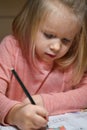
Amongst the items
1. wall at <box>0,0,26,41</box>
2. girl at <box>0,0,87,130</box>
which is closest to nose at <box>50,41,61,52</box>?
girl at <box>0,0,87,130</box>

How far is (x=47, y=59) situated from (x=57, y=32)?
11 centimetres

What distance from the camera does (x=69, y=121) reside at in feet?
2.31

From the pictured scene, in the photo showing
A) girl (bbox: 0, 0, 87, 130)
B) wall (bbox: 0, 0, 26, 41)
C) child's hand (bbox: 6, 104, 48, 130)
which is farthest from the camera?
wall (bbox: 0, 0, 26, 41)

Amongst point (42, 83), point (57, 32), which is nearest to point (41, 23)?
point (57, 32)

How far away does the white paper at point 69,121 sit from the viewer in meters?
0.68

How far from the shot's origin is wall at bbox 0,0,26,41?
973 mm

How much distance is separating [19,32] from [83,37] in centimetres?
18

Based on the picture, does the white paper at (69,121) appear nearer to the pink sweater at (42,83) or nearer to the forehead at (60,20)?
the pink sweater at (42,83)

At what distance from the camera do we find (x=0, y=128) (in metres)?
0.67

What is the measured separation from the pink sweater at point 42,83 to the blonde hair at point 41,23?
2cm

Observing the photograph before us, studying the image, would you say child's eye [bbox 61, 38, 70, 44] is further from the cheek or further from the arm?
the arm

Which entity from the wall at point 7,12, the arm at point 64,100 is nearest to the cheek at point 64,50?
the arm at point 64,100

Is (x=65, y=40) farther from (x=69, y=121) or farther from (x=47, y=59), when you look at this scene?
(x=69, y=121)

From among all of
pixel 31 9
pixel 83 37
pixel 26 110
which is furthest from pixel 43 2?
pixel 26 110
